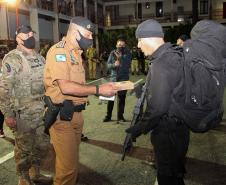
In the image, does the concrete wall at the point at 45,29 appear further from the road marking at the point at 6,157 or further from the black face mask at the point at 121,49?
the road marking at the point at 6,157

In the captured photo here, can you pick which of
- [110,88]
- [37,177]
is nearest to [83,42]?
[110,88]

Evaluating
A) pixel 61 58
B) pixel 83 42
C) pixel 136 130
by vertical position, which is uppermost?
pixel 83 42

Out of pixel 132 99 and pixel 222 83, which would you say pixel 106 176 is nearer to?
pixel 222 83

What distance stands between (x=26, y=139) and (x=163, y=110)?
2123 mm

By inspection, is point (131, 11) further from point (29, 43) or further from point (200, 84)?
point (200, 84)

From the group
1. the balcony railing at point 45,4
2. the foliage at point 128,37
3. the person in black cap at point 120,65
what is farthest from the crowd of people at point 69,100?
the foliage at point 128,37

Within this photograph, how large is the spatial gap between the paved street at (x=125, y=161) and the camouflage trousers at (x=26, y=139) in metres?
0.58

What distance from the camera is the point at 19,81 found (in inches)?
165

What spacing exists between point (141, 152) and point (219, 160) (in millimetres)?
1191

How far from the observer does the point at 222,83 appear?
275 cm

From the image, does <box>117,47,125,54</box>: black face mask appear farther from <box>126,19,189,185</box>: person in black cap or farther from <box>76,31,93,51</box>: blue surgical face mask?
<box>126,19,189,185</box>: person in black cap

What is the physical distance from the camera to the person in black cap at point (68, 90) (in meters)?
3.22

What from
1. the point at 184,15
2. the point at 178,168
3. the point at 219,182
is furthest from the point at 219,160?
the point at 184,15

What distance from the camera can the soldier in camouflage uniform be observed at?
4148mm
